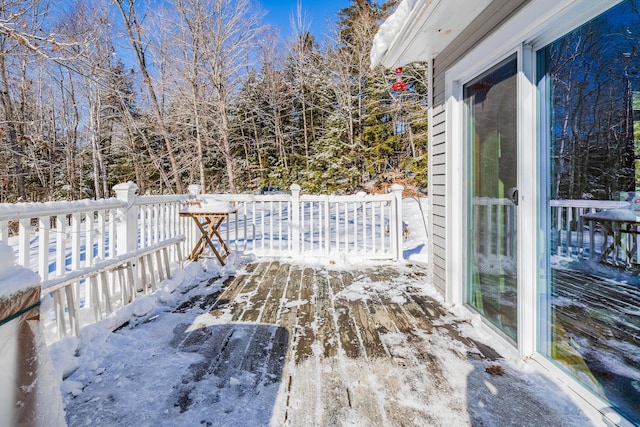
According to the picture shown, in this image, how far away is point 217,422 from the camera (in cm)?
131

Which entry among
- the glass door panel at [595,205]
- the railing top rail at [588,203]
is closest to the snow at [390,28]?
the glass door panel at [595,205]

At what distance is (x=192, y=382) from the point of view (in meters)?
1.60

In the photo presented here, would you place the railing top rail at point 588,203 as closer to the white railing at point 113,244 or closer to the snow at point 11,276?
the snow at point 11,276

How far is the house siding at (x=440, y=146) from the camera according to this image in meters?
2.39

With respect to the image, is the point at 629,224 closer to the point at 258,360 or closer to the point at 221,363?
the point at 258,360

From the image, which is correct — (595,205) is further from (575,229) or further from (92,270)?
(92,270)

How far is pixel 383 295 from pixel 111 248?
237cm

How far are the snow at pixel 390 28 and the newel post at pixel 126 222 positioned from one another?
2610mm

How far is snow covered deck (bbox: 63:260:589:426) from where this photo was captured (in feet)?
4.49

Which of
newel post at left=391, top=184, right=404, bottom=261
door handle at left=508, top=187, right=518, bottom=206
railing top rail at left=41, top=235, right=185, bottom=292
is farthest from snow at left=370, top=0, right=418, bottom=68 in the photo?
railing top rail at left=41, top=235, right=185, bottom=292

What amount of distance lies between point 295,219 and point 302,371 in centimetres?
288

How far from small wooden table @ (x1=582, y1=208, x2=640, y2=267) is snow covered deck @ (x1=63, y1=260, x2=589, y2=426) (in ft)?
2.31

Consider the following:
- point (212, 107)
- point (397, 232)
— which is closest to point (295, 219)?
point (397, 232)

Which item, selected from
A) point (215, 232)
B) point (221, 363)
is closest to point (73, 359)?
point (221, 363)
